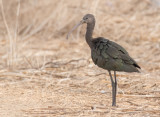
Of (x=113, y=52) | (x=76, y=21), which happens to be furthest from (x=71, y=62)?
(x=76, y=21)

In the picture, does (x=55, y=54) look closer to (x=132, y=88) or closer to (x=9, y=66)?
(x=9, y=66)

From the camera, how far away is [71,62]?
8453 mm

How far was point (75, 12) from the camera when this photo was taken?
11.8m

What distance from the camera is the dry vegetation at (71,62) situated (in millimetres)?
5781

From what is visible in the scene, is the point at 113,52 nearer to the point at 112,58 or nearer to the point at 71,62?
the point at 112,58

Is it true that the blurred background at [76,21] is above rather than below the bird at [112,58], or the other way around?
above

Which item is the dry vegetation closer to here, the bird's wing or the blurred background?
the blurred background

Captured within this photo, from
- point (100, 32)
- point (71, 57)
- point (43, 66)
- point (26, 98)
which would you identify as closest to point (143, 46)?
point (100, 32)

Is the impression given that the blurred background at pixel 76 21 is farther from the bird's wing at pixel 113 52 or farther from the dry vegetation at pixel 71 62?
the bird's wing at pixel 113 52

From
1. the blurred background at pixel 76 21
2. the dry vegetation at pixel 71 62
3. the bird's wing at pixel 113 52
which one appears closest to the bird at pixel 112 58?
the bird's wing at pixel 113 52

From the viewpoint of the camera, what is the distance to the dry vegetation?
5.78 m

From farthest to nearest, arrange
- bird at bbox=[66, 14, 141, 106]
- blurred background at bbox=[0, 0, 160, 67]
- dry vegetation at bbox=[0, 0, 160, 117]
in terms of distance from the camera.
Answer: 1. blurred background at bbox=[0, 0, 160, 67]
2. dry vegetation at bbox=[0, 0, 160, 117]
3. bird at bbox=[66, 14, 141, 106]

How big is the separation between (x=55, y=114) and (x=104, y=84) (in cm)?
196

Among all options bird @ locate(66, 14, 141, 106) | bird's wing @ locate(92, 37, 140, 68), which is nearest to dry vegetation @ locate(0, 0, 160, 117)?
bird @ locate(66, 14, 141, 106)
